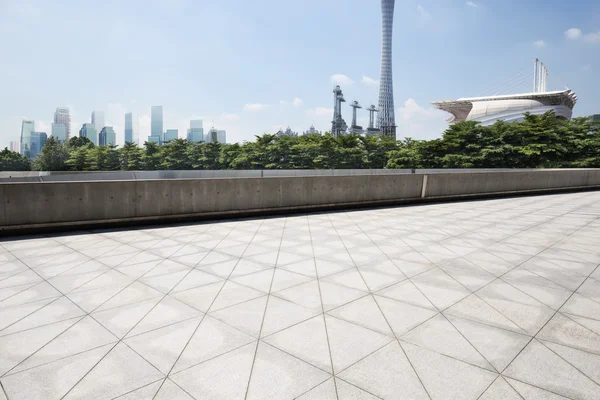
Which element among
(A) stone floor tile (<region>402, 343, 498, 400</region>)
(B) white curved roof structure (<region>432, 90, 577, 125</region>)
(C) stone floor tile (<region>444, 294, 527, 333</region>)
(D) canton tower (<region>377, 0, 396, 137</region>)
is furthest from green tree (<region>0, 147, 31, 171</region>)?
(D) canton tower (<region>377, 0, 396, 137</region>)

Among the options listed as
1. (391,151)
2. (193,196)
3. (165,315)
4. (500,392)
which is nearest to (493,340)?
(500,392)

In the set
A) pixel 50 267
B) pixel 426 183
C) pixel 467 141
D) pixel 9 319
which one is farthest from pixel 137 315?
pixel 467 141

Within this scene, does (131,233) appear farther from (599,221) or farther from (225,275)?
(599,221)

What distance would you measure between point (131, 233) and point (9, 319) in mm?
4527

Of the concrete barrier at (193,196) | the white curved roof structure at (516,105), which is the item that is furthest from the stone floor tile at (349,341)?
the white curved roof structure at (516,105)

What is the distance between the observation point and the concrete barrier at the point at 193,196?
8062mm

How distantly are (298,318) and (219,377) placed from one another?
1.27 m

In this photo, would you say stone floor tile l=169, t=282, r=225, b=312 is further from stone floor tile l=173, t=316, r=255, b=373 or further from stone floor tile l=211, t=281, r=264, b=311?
stone floor tile l=173, t=316, r=255, b=373

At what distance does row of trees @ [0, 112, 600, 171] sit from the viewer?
32500 mm

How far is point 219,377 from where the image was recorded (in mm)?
2898

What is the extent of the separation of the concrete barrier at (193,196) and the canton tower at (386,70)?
15316cm

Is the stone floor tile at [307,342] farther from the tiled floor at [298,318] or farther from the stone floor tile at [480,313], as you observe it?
the stone floor tile at [480,313]

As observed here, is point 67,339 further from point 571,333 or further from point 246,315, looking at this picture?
point 571,333

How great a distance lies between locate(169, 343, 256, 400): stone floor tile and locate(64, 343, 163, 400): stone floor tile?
0.28m
